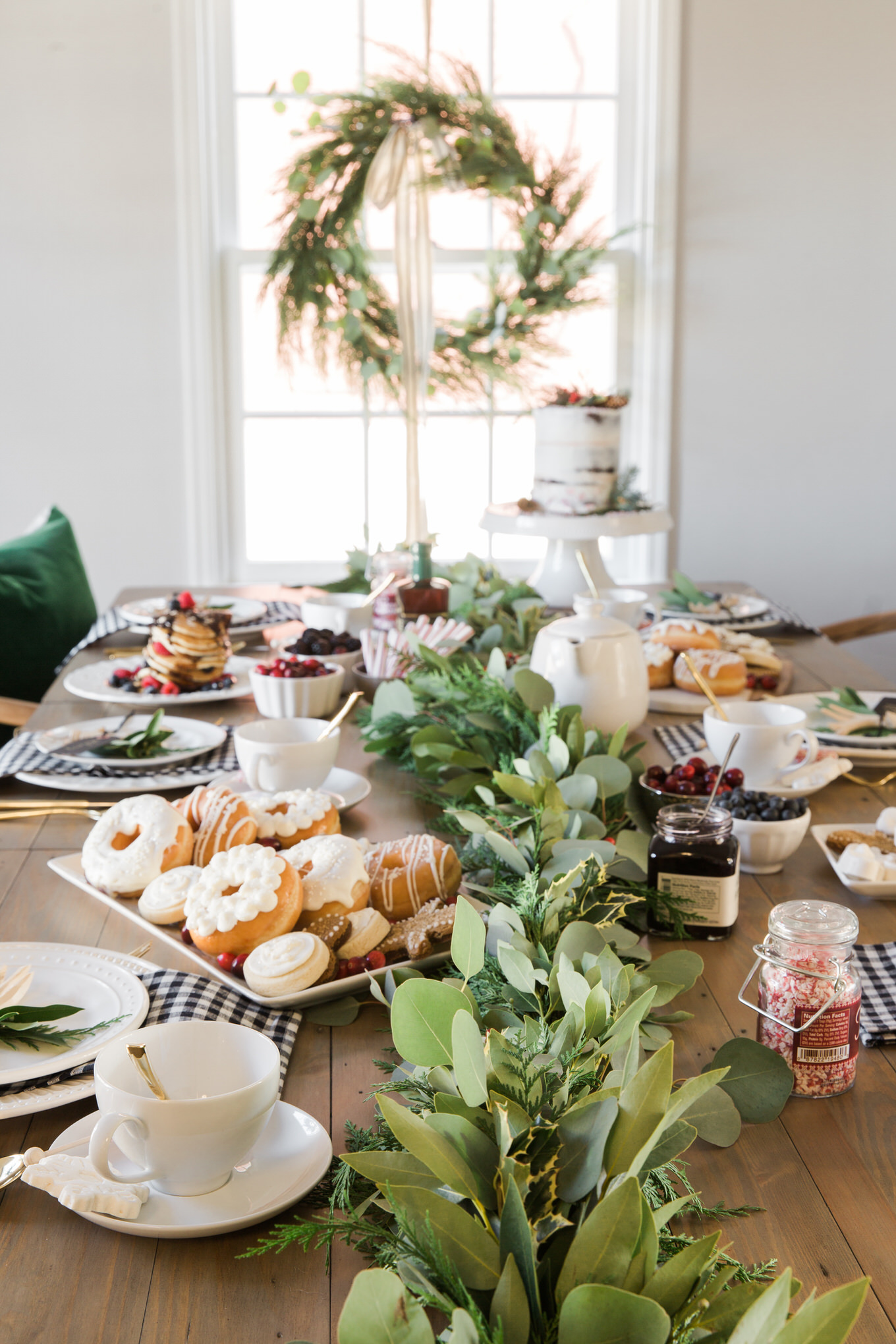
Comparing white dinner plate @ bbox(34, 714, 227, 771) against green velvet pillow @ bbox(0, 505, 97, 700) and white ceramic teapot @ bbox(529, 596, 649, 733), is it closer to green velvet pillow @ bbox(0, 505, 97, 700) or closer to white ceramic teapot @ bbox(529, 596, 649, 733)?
white ceramic teapot @ bbox(529, 596, 649, 733)

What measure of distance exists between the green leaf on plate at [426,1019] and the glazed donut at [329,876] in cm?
28

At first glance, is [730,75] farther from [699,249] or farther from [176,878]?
[176,878]

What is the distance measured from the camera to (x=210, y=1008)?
78cm

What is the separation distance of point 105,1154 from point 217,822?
42cm

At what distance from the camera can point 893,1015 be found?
2.68 feet

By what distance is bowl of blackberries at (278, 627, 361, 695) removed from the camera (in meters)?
1.72

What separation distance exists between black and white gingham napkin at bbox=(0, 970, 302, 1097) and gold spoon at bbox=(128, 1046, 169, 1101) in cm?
14

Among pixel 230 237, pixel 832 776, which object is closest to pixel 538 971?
pixel 832 776

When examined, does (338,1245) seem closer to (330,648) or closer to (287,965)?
(287,965)

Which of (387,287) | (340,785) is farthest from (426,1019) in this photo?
(387,287)

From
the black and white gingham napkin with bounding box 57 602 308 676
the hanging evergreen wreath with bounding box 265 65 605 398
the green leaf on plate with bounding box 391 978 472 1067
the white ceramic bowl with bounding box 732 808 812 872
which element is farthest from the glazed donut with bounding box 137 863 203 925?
the hanging evergreen wreath with bounding box 265 65 605 398

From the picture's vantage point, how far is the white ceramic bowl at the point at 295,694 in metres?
1.54

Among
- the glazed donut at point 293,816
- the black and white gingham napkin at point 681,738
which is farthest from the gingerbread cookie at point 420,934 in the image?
the black and white gingham napkin at point 681,738

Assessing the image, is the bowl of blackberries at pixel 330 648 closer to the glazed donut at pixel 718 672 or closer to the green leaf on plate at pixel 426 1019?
the glazed donut at pixel 718 672
